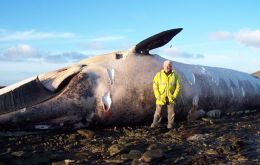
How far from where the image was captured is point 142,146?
762cm

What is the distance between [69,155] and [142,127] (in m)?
3.00

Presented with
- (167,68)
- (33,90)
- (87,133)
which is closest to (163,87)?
(167,68)

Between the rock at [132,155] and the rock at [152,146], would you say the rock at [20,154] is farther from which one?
the rock at [152,146]

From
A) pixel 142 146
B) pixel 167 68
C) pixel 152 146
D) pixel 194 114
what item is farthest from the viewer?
pixel 194 114

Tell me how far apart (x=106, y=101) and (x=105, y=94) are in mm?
163

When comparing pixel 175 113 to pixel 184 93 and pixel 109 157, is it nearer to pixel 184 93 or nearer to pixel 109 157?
pixel 184 93

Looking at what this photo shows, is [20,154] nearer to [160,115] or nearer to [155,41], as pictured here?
[160,115]

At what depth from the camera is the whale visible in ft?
28.1

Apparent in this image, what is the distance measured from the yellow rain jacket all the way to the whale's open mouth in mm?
1118

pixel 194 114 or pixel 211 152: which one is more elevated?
pixel 194 114

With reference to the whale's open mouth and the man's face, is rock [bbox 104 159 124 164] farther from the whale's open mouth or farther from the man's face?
the man's face

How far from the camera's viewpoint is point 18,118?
8375mm

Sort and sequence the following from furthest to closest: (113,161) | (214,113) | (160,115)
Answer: (214,113) → (160,115) → (113,161)

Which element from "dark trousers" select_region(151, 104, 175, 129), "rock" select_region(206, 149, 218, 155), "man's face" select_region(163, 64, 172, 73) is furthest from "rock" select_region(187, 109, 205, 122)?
"rock" select_region(206, 149, 218, 155)
